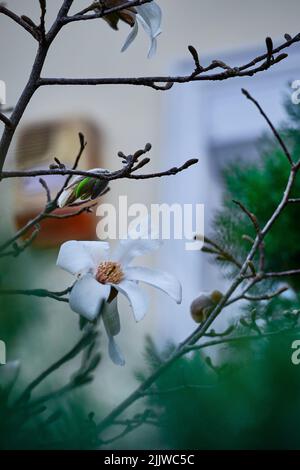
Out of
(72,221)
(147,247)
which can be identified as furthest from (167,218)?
(72,221)

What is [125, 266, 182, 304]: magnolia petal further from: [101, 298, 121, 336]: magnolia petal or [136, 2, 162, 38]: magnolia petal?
[136, 2, 162, 38]: magnolia petal

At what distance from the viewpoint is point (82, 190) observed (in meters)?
0.40

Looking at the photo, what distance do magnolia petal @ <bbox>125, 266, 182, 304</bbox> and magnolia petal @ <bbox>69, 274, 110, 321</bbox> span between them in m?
0.03

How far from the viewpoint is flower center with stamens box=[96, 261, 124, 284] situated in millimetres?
366

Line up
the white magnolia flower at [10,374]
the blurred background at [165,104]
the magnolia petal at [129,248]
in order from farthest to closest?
1. the blurred background at [165,104]
2. the magnolia petal at [129,248]
3. the white magnolia flower at [10,374]

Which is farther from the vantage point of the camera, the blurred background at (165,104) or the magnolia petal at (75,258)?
the blurred background at (165,104)

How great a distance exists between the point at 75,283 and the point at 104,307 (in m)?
0.02

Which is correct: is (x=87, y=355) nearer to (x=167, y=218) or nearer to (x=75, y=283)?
(x=75, y=283)

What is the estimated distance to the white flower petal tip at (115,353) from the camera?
293 millimetres

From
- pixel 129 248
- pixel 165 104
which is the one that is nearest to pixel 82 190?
pixel 129 248

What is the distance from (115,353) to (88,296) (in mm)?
43

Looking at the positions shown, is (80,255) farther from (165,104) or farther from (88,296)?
(165,104)

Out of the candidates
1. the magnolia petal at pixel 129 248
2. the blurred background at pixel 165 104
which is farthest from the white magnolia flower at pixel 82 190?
the blurred background at pixel 165 104

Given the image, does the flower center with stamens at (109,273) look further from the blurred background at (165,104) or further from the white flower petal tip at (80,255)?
the blurred background at (165,104)
